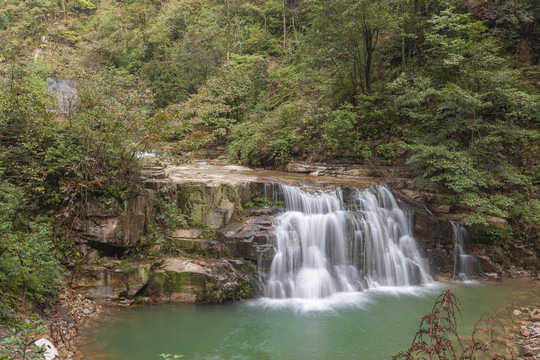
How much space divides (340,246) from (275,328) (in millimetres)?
3406

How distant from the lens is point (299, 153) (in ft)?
46.4

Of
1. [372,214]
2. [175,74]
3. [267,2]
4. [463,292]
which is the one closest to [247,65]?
[175,74]

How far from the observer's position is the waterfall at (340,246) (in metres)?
8.18

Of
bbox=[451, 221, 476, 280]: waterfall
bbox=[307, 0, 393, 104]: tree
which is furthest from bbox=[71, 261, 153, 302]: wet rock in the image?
bbox=[307, 0, 393, 104]: tree

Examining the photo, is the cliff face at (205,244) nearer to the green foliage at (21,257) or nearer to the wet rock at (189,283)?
the wet rock at (189,283)

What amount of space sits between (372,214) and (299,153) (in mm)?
5362

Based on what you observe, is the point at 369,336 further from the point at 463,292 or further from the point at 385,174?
the point at 385,174

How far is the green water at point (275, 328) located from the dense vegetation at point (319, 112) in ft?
5.94

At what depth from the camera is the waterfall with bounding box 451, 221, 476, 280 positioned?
31.4 ft

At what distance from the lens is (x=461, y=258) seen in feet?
31.9

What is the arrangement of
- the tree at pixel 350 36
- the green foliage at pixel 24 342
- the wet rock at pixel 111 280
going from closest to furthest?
the green foliage at pixel 24 342, the wet rock at pixel 111 280, the tree at pixel 350 36

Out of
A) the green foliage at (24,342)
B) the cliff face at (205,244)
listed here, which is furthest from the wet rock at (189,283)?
the green foliage at (24,342)

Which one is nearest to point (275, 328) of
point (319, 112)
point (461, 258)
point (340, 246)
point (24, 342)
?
point (340, 246)

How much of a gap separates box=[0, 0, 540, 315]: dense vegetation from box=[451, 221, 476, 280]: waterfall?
84 cm
